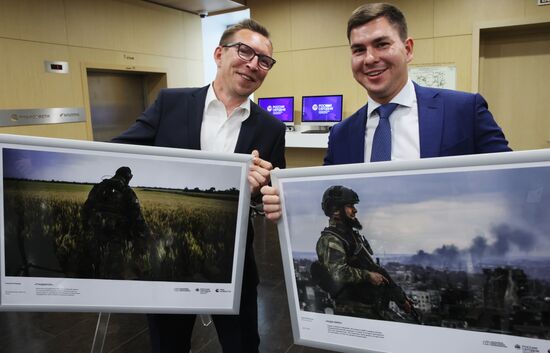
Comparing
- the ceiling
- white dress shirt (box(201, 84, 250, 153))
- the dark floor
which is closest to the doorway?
the ceiling

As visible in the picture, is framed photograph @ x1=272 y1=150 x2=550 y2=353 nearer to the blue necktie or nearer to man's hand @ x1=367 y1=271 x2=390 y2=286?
man's hand @ x1=367 y1=271 x2=390 y2=286

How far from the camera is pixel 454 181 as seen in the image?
3.32 ft

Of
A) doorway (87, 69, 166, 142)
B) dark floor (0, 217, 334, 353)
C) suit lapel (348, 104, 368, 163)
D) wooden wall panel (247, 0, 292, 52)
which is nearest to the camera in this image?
suit lapel (348, 104, 368, 163)

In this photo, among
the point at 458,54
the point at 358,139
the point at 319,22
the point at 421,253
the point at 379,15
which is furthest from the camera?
the point at 319,22

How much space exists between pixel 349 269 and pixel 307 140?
4620mm

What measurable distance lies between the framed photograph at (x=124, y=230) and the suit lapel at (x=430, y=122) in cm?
65

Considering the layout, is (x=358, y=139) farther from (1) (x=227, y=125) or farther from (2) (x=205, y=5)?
(2) (x=205, y=5)

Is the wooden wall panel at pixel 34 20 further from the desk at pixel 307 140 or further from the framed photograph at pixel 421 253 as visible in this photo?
the framed photograph at pixel 421 253

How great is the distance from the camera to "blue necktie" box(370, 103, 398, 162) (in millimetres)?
1393

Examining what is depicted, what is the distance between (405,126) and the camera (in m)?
1.41

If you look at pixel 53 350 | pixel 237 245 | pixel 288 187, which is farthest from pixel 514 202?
pixel 53 350

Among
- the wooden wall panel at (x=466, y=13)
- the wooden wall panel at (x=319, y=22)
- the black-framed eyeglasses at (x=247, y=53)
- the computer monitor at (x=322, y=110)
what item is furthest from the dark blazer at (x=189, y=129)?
the wooden wall panel at (x=319, y=22)

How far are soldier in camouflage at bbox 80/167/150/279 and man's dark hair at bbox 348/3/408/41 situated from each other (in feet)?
3.34

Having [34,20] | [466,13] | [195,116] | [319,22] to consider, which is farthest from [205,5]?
[195,116]
